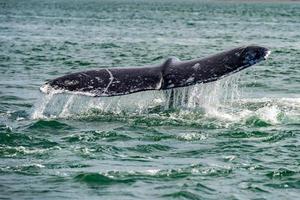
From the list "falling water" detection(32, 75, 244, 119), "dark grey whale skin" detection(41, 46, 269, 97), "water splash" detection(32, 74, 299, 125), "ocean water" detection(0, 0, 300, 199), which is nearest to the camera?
"ocean water" detection(0, 0, 300, 199)

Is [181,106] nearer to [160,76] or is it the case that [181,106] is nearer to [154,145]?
[160,76]

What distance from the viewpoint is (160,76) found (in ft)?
39.3

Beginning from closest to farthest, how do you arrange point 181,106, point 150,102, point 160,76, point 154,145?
point 154,145
point 160,76
point 181,106
point 150,102

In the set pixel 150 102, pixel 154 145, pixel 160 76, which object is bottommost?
pixel 154 145

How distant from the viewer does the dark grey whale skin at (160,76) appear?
11.6 metres

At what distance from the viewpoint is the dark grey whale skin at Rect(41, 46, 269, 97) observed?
457 inches

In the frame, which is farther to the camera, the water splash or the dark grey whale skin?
the water splash

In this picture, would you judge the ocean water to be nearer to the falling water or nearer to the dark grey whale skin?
the falling water

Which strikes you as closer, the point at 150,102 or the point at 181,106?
the point at 181,106

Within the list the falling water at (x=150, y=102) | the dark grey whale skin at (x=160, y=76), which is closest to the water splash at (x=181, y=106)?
the falling water at (x=150, y=102)

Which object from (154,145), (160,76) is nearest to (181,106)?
(160,76)

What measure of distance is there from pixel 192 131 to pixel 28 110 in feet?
12.9

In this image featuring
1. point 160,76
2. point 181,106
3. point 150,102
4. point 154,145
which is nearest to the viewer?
point 154,145

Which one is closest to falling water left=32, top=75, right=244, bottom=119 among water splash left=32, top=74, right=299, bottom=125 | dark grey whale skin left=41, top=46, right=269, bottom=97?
water splash left=32, top=74, right=299, bottom=125
